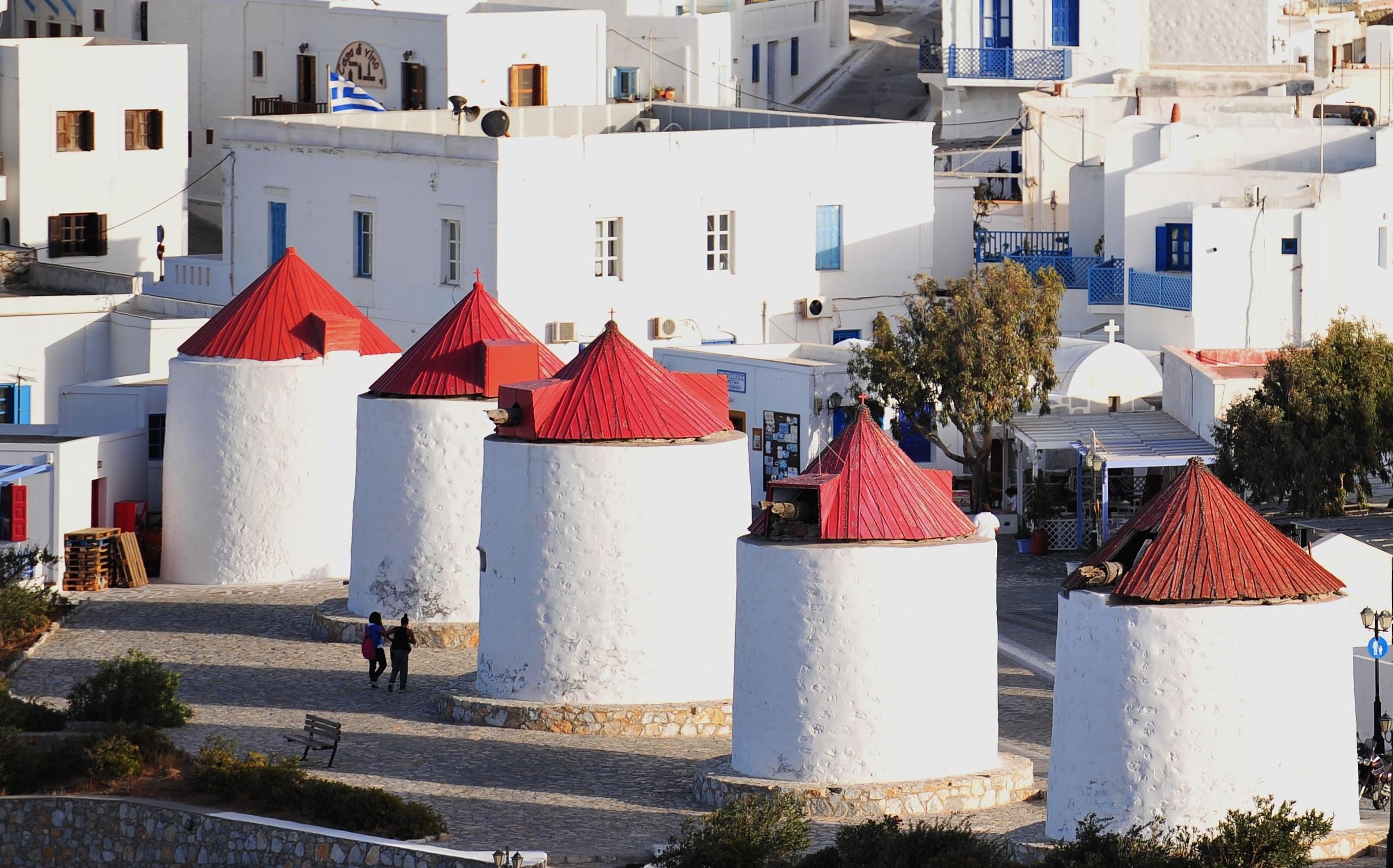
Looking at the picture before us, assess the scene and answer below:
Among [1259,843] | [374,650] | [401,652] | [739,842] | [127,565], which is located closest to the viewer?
[1259,843]

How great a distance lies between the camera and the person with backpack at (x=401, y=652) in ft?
110

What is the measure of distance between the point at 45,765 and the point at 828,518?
8.22 m

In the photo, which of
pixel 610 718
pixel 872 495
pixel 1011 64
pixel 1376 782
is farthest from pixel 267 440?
pixel 1011 64

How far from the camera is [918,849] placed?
965 inches

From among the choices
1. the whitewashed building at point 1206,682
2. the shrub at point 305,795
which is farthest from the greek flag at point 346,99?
the whitewashed building at point 1206,682

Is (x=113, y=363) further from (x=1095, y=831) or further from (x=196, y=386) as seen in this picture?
(x=1095, y=831)

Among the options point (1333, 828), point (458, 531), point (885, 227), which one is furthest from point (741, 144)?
point (1333, 828)

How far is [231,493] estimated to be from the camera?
40.4 metres

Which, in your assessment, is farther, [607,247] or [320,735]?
[607,247]

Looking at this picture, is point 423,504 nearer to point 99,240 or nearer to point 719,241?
point 719,241

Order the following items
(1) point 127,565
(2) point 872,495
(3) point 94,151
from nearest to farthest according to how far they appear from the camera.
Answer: (2) point 872,495
(1) point 127,565
(3) point 94,151

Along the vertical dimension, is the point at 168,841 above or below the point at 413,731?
below

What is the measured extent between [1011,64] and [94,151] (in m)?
19.3

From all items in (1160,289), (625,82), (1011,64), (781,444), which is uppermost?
(1011,64)
